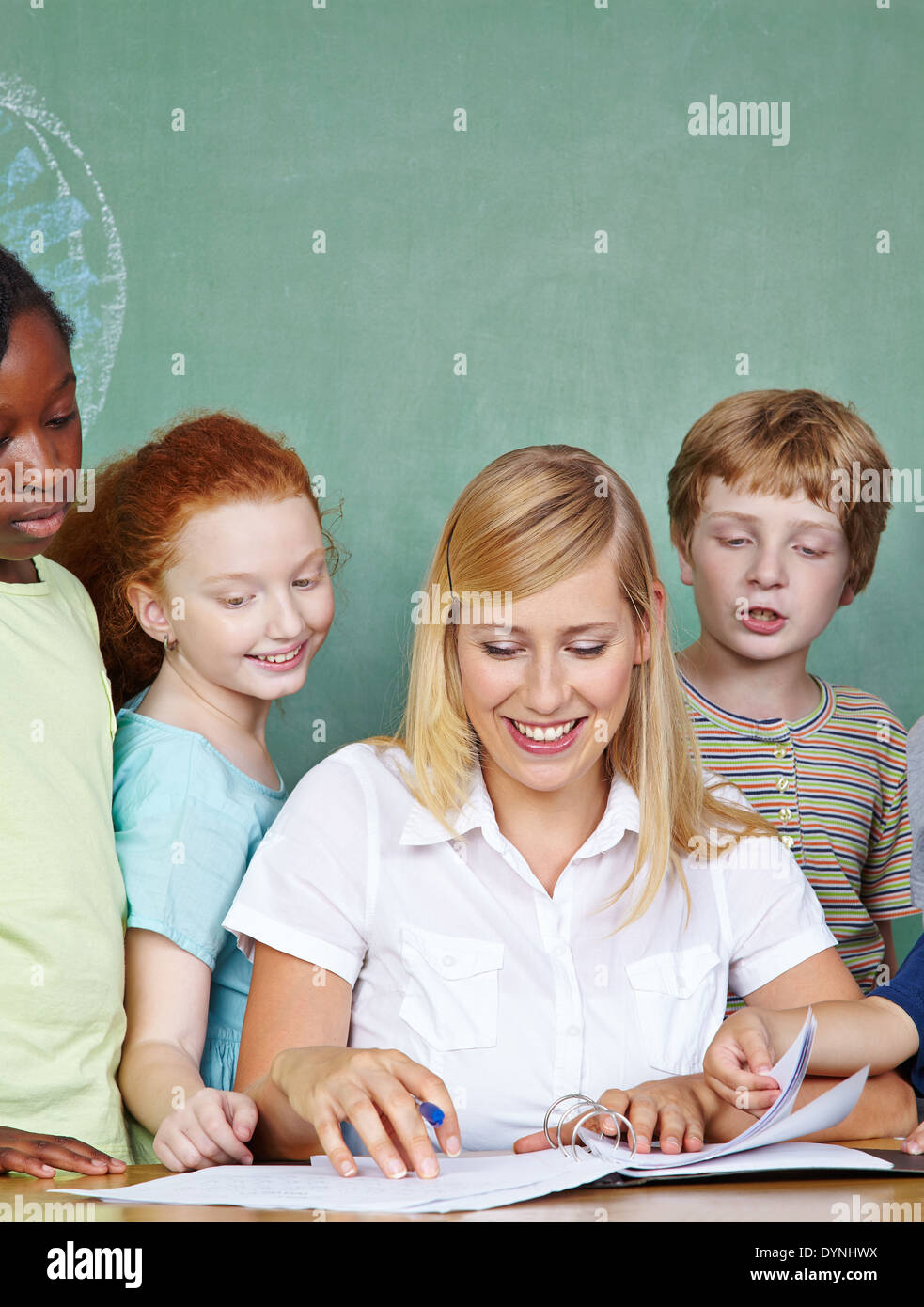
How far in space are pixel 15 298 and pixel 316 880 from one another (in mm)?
722

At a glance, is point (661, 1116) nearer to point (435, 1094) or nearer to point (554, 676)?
point (435, 1094)

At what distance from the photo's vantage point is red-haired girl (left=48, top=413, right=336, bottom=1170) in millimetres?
1513

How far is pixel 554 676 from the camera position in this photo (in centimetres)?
149

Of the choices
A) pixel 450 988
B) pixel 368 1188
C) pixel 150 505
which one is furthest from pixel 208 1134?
pixel 150 505

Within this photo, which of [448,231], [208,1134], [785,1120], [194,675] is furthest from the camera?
[448,231]

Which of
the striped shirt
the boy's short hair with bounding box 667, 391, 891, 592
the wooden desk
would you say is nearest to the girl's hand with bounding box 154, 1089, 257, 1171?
the wooden desk

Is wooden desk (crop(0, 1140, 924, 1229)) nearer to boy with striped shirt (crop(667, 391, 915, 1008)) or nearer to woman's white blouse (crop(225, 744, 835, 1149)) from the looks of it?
woman's white blouse (crop(225, 744, 835, 1149))

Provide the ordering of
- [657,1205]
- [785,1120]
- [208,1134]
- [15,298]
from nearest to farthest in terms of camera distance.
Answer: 1. [657,1205]
2. [785,1120]
3. [208,1134]
4. [15,298]

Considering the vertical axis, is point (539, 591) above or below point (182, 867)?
above

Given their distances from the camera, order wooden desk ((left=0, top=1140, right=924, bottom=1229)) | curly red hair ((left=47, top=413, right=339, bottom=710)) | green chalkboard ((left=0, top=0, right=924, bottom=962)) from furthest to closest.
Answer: green chalkboard ((left=0, top=0, right=924, bottom=962))
curly red hair ((left=47, top=413, right=339, bottom=710))
wooden desk ((left=0, top=1140, right=924, bottom=1229))

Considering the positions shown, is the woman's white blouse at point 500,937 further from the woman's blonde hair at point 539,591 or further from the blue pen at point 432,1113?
the blue pen at point 432,1113

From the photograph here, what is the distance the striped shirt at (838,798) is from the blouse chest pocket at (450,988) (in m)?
0.65
